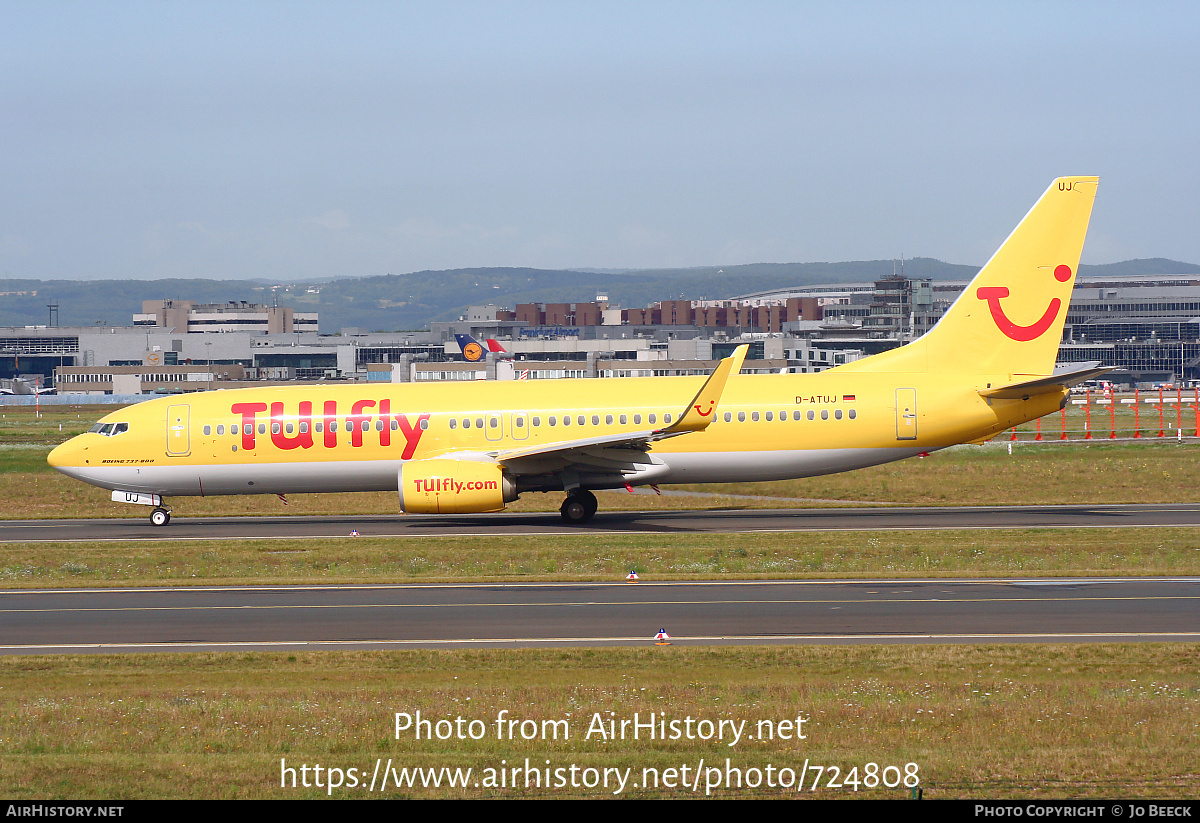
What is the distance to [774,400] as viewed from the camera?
33656 millimetres

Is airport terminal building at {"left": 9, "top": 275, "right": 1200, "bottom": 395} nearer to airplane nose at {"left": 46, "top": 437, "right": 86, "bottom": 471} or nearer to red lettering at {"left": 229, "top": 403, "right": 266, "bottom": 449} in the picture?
airplane nose at {"left": 46, "top": 437, "right": 86, "bottom": 471}

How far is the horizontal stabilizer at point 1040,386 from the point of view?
3225cm

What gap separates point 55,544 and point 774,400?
2043 cm

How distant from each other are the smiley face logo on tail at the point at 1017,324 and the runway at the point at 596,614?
45.6ft

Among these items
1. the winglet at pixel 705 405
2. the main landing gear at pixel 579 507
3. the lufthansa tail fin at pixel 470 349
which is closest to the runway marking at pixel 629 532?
the main landing gear at pixel 579 507

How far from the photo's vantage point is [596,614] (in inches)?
758

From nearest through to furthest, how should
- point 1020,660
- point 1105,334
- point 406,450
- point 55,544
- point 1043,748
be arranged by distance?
point 1043,748 < point 1020,660 < point 55,544 < point 406,450 < point 1105,334

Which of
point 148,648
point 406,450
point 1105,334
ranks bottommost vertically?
point 148,648

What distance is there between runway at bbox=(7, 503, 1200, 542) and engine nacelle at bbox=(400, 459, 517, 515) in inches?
32.3

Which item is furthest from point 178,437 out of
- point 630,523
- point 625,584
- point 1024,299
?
point 1024,299

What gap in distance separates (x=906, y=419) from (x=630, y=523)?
8.77 m

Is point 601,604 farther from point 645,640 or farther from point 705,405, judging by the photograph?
point 705,405
